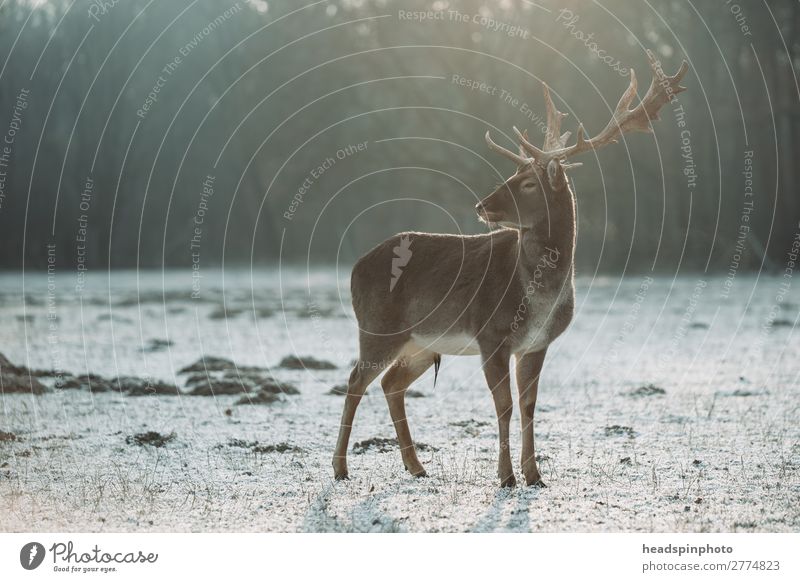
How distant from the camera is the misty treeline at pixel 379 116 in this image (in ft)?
107

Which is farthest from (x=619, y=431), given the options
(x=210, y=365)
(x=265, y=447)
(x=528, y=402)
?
A: (x=210, y=365)

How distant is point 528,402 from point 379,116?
1352 inches

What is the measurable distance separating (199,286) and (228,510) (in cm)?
2692

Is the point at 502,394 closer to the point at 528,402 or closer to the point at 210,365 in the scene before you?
the point at 528,402

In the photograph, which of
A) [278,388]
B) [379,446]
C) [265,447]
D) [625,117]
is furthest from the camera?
[278,388]

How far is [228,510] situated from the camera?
8.00 metres

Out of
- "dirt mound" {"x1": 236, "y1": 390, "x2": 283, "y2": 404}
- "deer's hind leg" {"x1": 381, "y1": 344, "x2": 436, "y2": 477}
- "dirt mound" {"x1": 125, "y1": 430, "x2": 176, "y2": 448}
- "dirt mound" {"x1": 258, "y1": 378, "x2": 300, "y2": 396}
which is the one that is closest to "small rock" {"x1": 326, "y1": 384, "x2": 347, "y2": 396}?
"dirt mound" {"x1": 258, "y1": 378, "x2": 300, "y2": 396}

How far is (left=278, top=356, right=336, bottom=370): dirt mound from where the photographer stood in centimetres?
1612

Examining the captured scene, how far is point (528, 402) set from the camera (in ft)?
28.3

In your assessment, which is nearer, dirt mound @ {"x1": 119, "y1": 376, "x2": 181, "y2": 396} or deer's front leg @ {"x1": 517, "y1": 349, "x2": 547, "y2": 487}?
deer's front leg @ {"x1": 517, "y1": 349, "x2": 547, "y2": 487}

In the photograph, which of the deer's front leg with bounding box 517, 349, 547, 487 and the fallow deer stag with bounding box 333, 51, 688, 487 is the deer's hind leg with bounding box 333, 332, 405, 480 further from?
the deer's front leg with bounding box 517, 349, 547, 487

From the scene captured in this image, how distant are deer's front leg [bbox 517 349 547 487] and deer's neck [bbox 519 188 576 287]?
656 mm
